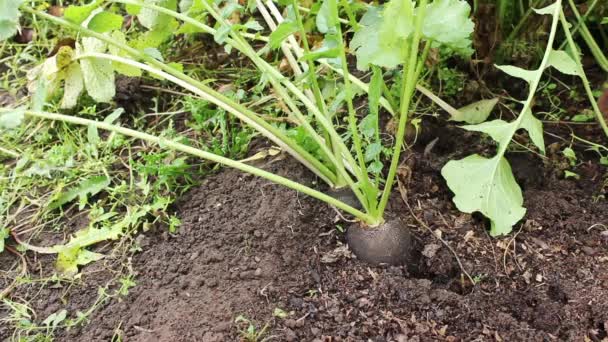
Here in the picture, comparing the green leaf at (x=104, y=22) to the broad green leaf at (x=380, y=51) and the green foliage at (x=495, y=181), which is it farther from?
the green foliage at (x=495, y=181)

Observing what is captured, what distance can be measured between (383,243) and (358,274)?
8cm

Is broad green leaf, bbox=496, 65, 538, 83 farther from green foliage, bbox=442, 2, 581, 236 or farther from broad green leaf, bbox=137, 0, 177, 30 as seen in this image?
broad green leaf, bbox=137, 0, 177, 30

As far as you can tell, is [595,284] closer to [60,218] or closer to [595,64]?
[595,64]

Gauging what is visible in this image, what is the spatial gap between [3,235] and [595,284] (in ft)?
4.25

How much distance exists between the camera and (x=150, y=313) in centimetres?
121

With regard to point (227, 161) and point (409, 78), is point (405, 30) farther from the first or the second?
point (227, 161)

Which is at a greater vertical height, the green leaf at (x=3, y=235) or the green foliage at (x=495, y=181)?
the green foliage at (x=495, y=181)

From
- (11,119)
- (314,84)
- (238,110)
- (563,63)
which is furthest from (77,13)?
(563,63)

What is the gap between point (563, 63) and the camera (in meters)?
1.26

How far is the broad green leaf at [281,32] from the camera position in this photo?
1.10m

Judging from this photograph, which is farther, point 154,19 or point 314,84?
point 154,19

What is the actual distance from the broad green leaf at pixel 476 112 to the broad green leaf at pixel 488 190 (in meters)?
0.26

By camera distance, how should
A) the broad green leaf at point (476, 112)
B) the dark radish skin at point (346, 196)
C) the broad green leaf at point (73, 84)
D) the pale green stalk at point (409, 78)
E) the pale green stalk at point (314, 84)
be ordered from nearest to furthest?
the pale green stalk at point (409, 78), the pale green stalk at point (314, 84), the dark radish skin at point (346, 196), the broad green leaf at point (476, 112), the broad green leaf at point (73, 84)

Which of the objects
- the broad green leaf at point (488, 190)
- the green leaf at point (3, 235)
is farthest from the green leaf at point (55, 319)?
the broad green leaf at point (488, 190)
